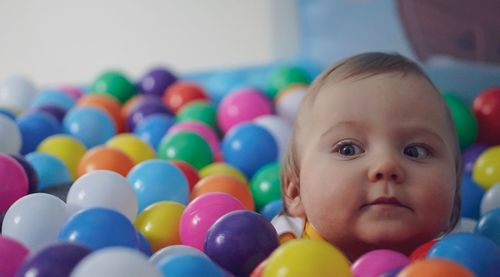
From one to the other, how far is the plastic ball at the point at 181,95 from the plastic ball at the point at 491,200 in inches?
37.6

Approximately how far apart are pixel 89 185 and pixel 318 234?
34 centimetres

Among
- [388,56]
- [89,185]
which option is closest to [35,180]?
[89,185]

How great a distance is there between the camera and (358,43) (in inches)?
91.3

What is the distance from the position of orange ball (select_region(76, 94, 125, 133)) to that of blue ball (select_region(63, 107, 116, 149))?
0.43 feet

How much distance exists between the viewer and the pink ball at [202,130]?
1.83 meters

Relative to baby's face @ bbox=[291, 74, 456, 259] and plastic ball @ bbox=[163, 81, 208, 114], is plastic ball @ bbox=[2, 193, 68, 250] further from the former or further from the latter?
plastic ball @ bbox=[163, 81, 208, 114]

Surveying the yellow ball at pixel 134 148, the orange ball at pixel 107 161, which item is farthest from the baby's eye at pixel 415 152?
the yellow ball at pixel 134 148

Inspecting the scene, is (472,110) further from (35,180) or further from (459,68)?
(35,180)

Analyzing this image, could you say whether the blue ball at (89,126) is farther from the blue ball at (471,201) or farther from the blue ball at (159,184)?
the blue ball at (471,201)

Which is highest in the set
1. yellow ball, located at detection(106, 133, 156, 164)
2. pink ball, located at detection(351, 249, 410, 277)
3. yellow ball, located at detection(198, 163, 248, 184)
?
pink ball, located at detection(351, 249, 410, 277)

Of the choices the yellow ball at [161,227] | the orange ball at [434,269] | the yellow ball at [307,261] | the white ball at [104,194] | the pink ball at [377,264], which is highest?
the orange ball at [434,269]

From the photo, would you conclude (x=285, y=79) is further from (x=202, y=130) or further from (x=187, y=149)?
(x=187, y=149)

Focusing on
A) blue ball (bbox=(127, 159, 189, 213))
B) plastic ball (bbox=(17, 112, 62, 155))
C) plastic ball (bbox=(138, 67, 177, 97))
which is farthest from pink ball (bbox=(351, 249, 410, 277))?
plastic ball (bbox=(138, 67, 177, 97))

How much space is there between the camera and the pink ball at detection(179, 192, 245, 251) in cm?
114
